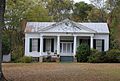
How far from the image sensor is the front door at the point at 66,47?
52053mm

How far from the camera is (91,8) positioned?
76.5 m

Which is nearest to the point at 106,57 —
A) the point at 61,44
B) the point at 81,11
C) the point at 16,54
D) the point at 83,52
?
the point at 83,52

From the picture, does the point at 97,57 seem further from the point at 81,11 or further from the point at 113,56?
the point at 81,11

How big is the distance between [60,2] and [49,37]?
3173cm

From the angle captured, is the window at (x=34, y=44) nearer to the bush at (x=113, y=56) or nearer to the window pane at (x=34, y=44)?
the window pane at (x=34, y=44)

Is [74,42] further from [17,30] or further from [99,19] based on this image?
[99,19]

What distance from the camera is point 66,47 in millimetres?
52062

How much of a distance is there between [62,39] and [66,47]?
1.32 m

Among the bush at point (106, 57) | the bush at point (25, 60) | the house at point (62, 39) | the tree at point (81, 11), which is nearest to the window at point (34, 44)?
the house at point (62, 39)

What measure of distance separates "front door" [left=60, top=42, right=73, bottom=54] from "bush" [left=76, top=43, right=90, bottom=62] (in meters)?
4.14

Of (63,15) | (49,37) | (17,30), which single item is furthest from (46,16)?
(49,37)

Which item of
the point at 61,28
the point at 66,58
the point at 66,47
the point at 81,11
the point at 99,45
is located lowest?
the point at 66,58

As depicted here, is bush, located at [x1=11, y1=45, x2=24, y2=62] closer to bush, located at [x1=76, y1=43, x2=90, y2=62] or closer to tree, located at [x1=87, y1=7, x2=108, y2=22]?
bush, located at [x1=76, y1=43, x2=90, y2=62]

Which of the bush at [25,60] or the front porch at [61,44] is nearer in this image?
the bush at [25,60]
